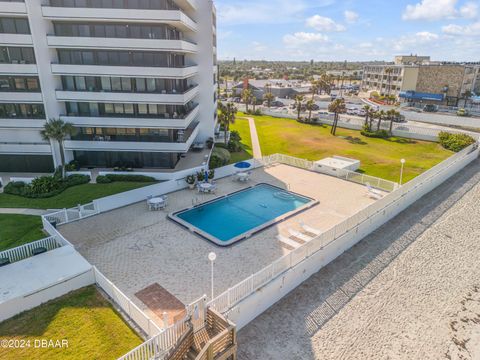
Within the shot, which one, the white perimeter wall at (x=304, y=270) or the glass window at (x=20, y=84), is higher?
the glass window at (x=20, y=84)

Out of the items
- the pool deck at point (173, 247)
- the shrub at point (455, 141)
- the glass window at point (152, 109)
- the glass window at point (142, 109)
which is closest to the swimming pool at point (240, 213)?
the pool deck at point (173, 247)

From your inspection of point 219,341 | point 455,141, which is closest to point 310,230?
point 219,341

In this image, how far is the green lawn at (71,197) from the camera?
1011 inches

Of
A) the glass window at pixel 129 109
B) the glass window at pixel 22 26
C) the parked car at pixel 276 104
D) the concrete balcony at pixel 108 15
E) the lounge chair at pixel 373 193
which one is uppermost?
the concrete balcony at pixel 108 15

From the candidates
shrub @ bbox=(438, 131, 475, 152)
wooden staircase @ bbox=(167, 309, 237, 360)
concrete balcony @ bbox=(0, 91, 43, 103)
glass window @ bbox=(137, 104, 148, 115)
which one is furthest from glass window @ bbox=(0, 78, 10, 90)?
shrub @ bbox=(438, 131, 475, 152)

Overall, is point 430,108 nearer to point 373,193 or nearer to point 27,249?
point 373,193

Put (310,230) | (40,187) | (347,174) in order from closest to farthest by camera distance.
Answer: (310,230)
(40,187)
(347,174)

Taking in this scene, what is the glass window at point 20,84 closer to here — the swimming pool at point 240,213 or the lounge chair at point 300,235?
the swimming pool at point 240,213

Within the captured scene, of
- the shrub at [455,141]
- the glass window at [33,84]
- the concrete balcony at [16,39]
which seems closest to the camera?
the concrete balcony at [16,39]

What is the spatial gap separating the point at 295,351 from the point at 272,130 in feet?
156

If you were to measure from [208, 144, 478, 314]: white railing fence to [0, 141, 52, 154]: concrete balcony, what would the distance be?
77.1 feet

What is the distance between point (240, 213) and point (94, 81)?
64.0 feet

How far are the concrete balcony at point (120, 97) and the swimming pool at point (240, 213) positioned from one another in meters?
11.0

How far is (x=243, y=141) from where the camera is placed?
49844mm
